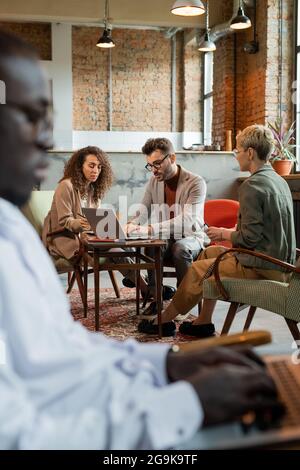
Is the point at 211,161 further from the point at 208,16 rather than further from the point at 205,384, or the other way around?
the point at 205,384

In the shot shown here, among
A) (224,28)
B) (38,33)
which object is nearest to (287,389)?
(224,28)

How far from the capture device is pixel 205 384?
2.84ft

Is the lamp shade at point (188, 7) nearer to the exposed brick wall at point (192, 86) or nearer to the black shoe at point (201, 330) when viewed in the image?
the black shoe at point (201, 330)

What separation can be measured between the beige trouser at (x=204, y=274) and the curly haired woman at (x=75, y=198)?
3.89ft

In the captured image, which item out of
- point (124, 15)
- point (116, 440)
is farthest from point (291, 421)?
point (124, 15)

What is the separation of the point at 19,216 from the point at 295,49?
8.07 m

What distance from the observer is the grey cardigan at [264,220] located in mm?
3443

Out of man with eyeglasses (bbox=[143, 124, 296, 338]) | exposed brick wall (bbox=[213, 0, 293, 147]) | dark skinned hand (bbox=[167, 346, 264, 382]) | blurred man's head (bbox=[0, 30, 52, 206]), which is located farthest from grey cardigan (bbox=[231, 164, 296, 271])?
exposed brick wall (bbox=[213, 0, 293, 147])

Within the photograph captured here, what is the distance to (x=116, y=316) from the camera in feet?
15.5

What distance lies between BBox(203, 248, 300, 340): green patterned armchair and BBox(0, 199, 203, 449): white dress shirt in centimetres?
230

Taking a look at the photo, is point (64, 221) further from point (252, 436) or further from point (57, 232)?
point (252, 436)

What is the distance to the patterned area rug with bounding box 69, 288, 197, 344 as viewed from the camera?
13.4ft

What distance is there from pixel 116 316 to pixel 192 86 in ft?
31.5
